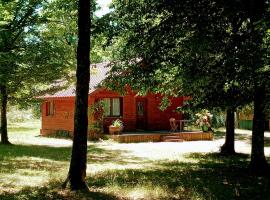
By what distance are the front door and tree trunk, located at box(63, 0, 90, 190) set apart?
24.3 meters

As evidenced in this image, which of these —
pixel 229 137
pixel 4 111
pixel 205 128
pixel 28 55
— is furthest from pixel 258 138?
pixel 205 128

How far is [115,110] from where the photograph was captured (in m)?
34.4

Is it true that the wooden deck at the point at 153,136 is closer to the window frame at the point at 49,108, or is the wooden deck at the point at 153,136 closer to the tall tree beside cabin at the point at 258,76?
the window frame at the point at 49,108

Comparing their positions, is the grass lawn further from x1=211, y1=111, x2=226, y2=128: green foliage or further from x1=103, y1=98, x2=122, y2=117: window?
x1=211, y1=111, x2=226, y2=128: green foliage

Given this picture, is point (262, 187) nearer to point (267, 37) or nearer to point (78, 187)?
point (267, 37)

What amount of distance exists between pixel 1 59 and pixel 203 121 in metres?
21.2

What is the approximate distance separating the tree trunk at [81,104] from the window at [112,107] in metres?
22.2

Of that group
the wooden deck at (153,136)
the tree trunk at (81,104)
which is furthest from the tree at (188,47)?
the wooden deck at (153,136)

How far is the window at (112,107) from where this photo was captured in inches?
1339

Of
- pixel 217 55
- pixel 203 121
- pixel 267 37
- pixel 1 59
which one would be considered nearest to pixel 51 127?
pixel 203 121

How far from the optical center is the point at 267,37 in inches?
457

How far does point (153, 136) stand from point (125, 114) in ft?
12.2

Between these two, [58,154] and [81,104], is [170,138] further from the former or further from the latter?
[81,104]

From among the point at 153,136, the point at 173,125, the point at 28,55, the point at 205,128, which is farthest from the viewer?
the point at 173,125
